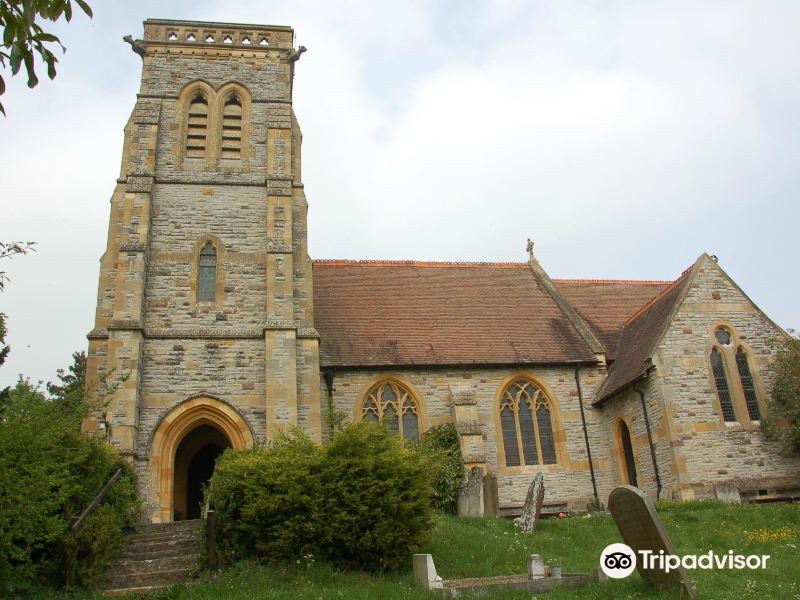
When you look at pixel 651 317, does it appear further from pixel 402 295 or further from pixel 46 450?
pixel 46 450

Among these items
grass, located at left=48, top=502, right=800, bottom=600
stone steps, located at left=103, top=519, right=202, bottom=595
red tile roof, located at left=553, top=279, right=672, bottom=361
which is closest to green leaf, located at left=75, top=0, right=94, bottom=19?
grass, located at left=48, top=502, right=800, bottom=600

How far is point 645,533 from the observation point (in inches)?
333

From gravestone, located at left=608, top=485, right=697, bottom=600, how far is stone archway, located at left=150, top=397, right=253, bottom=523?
979 cm

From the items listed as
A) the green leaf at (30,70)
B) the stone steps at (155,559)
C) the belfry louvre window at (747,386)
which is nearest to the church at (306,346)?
the belfry louvre window at (747,386)

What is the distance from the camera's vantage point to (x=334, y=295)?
22.6 m

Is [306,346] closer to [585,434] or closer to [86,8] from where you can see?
[585,434]

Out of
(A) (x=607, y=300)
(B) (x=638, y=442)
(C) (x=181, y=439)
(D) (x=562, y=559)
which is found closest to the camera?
(D) (x=562, y=559)

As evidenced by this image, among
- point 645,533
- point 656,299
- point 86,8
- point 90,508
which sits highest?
point 656,299

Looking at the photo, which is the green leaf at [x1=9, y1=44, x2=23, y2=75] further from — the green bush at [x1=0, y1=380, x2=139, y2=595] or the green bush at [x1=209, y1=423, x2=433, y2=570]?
the green bush at [x1=209, y1=423, x2=433, y2=570]

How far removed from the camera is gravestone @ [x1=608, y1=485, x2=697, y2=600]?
7.98 m

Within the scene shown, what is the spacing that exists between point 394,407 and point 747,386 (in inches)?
364

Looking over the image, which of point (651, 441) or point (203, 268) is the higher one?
point (203, 268)

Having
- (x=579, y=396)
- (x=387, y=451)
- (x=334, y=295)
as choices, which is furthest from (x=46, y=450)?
(x=579, y=396)

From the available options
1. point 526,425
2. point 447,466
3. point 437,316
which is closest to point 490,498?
point 447,466
